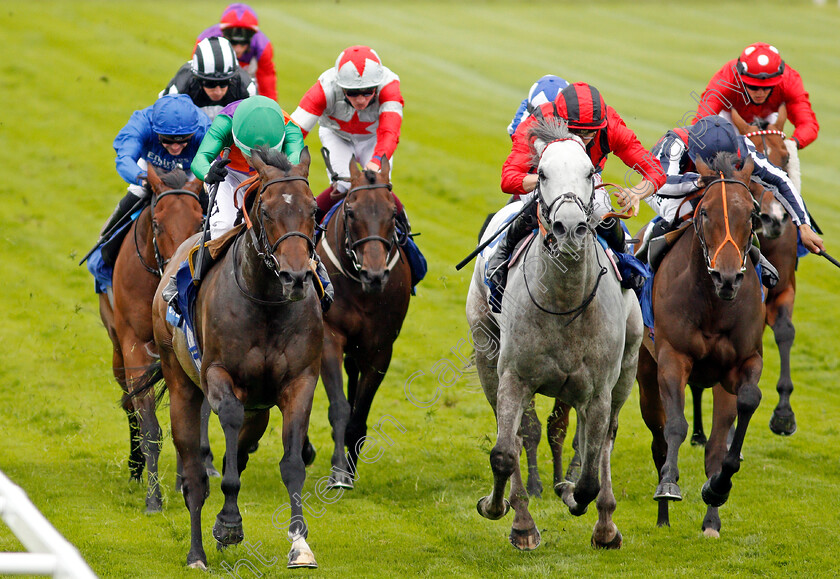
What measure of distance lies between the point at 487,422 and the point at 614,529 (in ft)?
13.1

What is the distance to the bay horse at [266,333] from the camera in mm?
5582

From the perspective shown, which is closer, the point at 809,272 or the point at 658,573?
the point at 658,573

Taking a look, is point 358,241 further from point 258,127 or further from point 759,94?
point 759,94

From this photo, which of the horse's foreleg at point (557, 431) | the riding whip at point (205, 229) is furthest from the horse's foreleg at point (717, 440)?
the riding whip at point (205, 229)

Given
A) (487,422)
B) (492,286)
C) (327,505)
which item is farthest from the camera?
(487,422)

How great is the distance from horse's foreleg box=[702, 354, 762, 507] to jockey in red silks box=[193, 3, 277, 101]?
676 cm

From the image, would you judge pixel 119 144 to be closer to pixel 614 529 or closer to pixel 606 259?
pixel 606 259

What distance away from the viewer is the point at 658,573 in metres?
6.30

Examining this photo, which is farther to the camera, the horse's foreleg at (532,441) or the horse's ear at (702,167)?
the horse's foreleg at (532,441)

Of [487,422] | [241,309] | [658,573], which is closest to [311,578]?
[241,309]

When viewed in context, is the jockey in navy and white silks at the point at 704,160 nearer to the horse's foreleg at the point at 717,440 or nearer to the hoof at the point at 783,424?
the horse's foreleg at the point at 717,440

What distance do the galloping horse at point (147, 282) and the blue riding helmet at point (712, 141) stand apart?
139 inches

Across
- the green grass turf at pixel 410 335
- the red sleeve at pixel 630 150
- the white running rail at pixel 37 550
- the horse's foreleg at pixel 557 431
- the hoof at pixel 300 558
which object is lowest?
the green grass turf at pixel 410 335

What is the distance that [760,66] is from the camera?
9.12m
